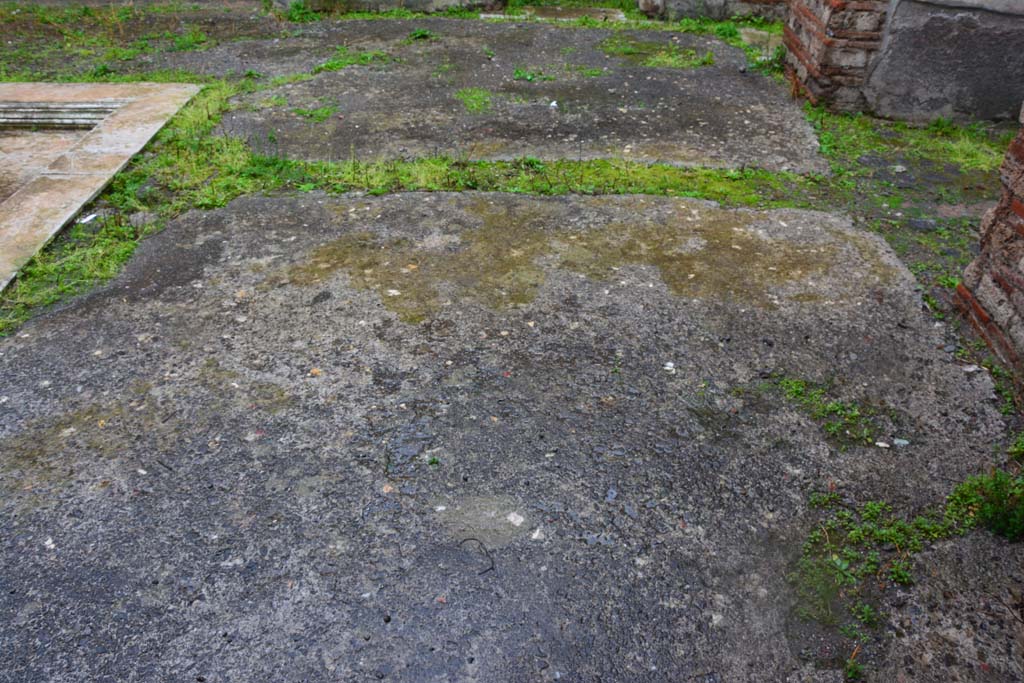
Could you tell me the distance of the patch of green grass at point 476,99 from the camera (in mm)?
6223

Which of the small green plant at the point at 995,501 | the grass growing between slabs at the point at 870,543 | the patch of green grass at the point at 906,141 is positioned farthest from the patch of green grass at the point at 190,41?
the small green plant at the point at 995,501

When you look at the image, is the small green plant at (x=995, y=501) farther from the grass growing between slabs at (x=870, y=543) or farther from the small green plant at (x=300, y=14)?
the small green plant at (x=300, y=14)

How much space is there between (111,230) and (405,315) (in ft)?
6.71

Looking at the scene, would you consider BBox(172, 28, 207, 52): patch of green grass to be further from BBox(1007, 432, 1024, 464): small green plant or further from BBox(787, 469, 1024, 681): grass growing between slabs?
BBox(1007, 432, 1024, 464): small green plant

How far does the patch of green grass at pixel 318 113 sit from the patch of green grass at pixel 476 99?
3.63ft

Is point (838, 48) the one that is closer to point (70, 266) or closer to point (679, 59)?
point (679, 59)

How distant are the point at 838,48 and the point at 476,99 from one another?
9.84 ft

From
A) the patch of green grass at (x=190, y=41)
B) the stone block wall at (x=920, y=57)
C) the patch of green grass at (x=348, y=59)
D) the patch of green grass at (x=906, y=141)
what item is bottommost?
the patch of green grass at (x=906, y=141)

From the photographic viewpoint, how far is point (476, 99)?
6.42 m

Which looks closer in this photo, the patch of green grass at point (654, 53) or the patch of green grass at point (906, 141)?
the patch of green grass at point (906, 141)

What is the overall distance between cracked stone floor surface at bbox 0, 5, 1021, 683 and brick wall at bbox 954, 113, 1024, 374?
233 millimetres

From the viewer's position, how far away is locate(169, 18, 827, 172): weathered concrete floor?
5500mm

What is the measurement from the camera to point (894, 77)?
5879 mm

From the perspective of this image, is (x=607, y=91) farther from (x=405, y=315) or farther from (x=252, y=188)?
(x=405, y=315)
